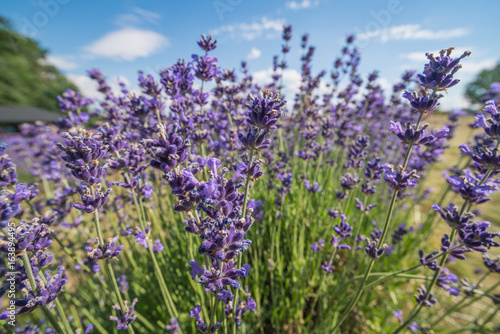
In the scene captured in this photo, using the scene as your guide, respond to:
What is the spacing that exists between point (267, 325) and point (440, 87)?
2976 millimetres

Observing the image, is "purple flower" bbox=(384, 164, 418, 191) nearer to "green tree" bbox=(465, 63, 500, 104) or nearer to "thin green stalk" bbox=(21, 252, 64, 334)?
"thin green stalk" bbox=(21, 252, 64, 334)

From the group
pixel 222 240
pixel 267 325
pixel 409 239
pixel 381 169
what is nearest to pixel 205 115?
pixel 222 240

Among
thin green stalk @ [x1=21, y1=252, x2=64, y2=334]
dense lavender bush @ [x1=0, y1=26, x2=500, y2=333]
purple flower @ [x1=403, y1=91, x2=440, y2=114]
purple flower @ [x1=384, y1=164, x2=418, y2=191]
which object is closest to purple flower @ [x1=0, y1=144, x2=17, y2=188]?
dense lavender bush @ [x1=0, y1=26, x2=500, y2=333]

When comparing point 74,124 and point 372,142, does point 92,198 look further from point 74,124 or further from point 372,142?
point 372,142

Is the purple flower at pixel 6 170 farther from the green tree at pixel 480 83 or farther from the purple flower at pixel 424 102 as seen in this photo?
the green tree at pixel 480 83

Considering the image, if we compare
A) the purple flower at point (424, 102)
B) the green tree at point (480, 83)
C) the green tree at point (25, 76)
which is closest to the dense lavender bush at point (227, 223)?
the purple flower at point (424, 102)

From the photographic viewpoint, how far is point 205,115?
2.45 m

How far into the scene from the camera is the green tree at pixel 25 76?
1351 inches

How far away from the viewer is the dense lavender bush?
1.26 metres

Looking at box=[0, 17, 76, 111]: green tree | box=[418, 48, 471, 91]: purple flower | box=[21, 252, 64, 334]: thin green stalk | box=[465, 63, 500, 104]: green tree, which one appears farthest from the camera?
box=[465, 63, 500, 104]: green tree

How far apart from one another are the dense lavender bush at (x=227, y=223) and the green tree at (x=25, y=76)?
144ft

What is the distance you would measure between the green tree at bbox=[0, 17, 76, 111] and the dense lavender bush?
144 feet

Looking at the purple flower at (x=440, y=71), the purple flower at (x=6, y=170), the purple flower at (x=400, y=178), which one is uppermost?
the purple flower at (x=440, y=71)

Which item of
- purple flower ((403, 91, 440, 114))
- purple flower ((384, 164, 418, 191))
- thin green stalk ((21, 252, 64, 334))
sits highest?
purple flower ((403, 91, 440, 114))
